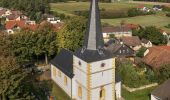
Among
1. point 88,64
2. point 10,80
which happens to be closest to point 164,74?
point 88,64

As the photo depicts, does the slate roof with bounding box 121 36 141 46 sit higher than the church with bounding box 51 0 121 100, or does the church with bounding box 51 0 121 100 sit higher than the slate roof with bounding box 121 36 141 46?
the church with bounding box 51 0 121 100

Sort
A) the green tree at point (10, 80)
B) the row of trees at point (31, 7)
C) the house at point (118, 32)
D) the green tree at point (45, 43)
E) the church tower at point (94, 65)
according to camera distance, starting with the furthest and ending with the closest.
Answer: the row of trees at point (31, 7) → the house at point (118, 32) → the green tree at point (45, 43) → the church tower at point (94, 65) → the green tree at point (10, 80)

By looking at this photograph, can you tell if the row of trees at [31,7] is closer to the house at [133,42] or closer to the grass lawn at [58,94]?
the house at [133,42]

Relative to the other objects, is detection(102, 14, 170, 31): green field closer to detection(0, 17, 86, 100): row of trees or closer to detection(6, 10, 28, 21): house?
detection(6, 10, 28, 21): house

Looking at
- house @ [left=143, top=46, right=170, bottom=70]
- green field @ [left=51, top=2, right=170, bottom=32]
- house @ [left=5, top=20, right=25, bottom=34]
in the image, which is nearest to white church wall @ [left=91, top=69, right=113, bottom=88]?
house @ [left=143, top=46, right=170, bottom=70]

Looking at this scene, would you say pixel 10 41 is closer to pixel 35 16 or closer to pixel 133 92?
pixel 133 92

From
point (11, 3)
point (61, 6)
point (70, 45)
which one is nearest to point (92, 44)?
point (70, 45)

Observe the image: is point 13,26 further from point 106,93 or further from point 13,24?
point 106,93

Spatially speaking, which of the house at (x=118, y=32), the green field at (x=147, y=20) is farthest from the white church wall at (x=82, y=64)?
the green field at (x=147, y=20)
